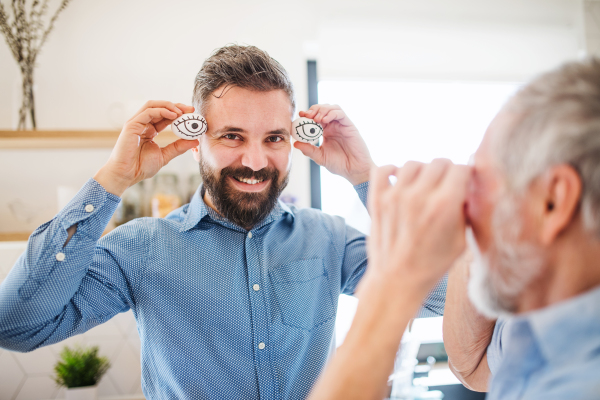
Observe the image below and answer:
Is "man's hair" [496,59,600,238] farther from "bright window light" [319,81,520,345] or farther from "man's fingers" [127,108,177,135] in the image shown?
"bright window light" [319,81,520,345]

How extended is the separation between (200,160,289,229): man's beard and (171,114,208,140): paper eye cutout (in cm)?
11

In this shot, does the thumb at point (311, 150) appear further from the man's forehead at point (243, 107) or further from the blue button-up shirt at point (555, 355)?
the blue button-up shirt at point (555, 355)

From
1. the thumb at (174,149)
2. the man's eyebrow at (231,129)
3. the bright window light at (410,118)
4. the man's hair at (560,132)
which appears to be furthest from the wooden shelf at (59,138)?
the man's hair at (560,132)

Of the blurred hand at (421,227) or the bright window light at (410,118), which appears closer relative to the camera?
the blurred hand at (421,227)

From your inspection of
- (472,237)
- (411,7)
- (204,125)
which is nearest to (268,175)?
(204,125)

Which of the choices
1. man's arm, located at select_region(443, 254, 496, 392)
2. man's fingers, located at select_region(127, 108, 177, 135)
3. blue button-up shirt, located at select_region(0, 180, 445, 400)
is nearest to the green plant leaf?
blue button-up shirt, located at select_region(0, 180, 445, 400)

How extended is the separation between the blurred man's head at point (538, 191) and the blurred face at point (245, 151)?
2.12 feet

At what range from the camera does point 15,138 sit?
5.88ft

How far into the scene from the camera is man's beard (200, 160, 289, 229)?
1.10 m

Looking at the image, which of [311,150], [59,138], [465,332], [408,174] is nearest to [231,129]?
[311,150]

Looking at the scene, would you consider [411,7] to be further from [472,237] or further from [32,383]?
[32,383]

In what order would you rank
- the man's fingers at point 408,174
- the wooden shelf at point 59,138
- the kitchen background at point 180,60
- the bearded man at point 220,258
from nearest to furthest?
1. the man's fingers at point 408,174
2. the bearded man at point 220,258
3. the wooden shelf at point 59,138
4. the kitchen background at point 180,60

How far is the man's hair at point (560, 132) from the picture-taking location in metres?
0.45

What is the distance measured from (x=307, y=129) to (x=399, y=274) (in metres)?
0.68
